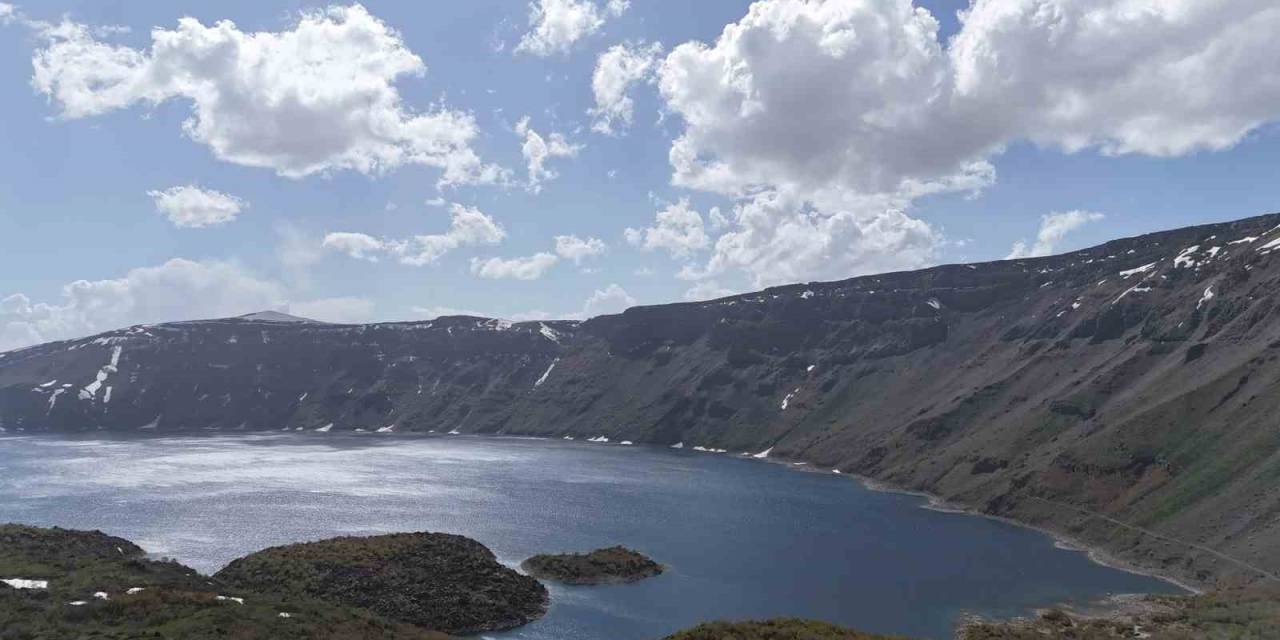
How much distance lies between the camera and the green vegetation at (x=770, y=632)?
69312 mm

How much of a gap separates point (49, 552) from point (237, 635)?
46657 mm

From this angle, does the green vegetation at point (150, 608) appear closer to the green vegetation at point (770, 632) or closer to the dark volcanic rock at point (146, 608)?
the dark volcanic rock at point (146, 608)

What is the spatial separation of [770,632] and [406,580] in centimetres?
5449

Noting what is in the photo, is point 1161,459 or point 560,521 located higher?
point 1161,459

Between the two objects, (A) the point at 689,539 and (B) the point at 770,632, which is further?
(A) the point at 689,539

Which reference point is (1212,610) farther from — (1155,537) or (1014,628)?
(1155,537)

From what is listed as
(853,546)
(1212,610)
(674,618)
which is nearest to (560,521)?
(853,546)

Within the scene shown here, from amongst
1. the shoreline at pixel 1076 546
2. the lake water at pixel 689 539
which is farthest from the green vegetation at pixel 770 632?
the shoreline at pixel 1076 546

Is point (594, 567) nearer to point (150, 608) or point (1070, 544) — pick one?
point (150, 608)

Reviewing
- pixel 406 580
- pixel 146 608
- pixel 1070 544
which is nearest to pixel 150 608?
pixel 146 608

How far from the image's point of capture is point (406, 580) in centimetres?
10819

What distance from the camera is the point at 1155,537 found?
133 metres

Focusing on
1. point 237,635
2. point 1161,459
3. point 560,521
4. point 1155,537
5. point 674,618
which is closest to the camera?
point 237,635

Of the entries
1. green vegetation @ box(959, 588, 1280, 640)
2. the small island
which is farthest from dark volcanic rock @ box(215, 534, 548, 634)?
green vegetation @ box(959, 588, 1280, 640)
